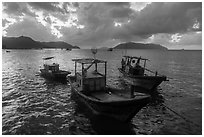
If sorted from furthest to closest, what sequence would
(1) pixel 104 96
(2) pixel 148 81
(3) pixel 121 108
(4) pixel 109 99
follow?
(2) pixel 148 81, (1) pixel 104 96, (4) pixel 109 99, (3) pixel 121 108

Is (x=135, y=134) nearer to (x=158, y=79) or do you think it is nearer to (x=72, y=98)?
(x=72, y=98)

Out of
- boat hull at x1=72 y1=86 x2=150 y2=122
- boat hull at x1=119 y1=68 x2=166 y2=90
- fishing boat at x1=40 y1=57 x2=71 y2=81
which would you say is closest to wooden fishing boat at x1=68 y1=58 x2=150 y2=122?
boat hull at x1=72 y1=86 x2=150 y2=122

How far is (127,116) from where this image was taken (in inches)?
611

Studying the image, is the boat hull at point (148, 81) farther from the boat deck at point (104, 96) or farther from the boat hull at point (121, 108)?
the boat hull at point (121, 108)

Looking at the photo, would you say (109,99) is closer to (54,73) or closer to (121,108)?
(121,108)

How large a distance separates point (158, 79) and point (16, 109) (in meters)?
20.8

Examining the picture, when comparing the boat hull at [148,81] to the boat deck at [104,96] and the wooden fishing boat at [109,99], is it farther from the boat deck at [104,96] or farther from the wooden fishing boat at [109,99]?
the boat deck at [104,96]

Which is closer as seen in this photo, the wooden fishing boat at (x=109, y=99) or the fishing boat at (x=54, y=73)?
the wooden fishing boat at (x=109, y=99)

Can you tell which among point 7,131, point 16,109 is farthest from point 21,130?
point 16,109

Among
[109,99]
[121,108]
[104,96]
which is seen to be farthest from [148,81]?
[121,108]

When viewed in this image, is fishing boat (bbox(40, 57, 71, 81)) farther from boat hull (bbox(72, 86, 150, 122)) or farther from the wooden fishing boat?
boat hull (bbox(72, 86, 150, 122))

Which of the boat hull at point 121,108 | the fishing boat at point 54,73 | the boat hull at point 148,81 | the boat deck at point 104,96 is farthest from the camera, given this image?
the fishing boat at point 54,73

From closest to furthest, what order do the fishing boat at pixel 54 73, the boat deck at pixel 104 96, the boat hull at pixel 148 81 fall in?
the boat deck at pixel 104 96
the boat hull at pixel 148 81
the fishing boat at pixel 54 73

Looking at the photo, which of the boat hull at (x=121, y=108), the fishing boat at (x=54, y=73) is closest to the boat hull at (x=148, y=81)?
the boat hull at (x=121, y=108)
